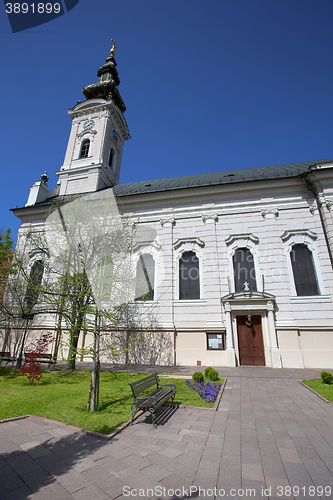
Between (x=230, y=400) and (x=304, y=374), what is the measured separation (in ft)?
20.9

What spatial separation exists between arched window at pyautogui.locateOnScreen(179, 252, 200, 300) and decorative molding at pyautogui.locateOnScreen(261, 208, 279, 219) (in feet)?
18.4

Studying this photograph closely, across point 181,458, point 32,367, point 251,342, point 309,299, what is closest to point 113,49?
point 309,299

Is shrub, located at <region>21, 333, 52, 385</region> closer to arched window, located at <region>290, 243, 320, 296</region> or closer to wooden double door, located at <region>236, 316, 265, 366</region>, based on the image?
wooden double door, located at <region>236, 316, 265, 366</region>

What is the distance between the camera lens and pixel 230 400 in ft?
25.4

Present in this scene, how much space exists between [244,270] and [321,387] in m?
8.39

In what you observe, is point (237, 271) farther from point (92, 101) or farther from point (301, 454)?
point (92, 101)

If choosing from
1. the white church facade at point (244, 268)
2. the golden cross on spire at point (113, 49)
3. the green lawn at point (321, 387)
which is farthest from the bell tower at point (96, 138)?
the green lawn at point (321, 387)

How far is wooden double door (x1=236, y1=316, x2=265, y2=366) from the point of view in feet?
48.7

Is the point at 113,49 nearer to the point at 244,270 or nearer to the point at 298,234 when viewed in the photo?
the point at 298,234

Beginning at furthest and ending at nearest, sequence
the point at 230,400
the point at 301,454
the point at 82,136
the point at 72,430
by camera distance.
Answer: the point at 82,136 → the point at 230,400 → the point at 72,430 → the point at 301,454

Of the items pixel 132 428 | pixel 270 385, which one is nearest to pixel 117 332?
pixel 270 385

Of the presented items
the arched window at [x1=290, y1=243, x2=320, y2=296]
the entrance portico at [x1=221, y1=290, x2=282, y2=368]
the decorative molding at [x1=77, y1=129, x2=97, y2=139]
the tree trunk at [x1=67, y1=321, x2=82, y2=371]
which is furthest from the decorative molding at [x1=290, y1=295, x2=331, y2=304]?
the decorative molding at [x1=77, y1=129, x2=97, y2=139]

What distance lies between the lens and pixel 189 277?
57.0 feet

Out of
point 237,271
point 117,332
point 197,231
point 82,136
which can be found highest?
point 82,136
